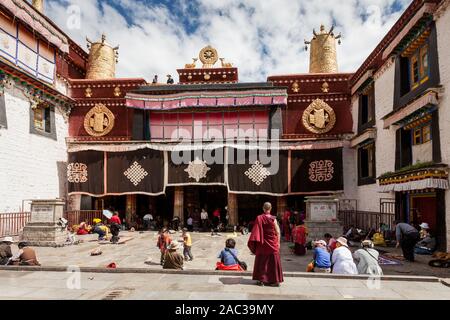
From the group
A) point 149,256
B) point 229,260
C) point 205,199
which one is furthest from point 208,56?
point 229,260

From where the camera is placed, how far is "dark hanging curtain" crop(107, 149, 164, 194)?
57.7 ft

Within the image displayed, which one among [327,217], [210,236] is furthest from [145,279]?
[210,236]

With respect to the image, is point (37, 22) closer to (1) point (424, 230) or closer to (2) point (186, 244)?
(2) point (186, 244)

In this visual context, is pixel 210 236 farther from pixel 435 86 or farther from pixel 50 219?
pixel 435 86

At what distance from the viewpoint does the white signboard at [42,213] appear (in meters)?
12.2

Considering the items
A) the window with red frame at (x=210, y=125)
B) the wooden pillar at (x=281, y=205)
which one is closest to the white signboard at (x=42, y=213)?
the window with red frame at (x=210, y=125)

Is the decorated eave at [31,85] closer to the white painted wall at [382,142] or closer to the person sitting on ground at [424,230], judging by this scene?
the white painted wall at [382,142]

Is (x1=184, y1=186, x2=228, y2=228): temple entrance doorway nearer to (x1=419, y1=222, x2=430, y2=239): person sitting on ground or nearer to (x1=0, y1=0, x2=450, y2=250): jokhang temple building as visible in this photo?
(x1=0, y1=0, x2=450, y2=250): jokhang temple building

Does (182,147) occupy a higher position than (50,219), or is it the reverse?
(182,147)

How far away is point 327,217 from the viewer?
41.5 ft

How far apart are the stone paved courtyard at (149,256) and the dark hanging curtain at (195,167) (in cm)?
409

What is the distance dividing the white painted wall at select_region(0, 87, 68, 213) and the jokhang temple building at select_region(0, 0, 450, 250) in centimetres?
6
